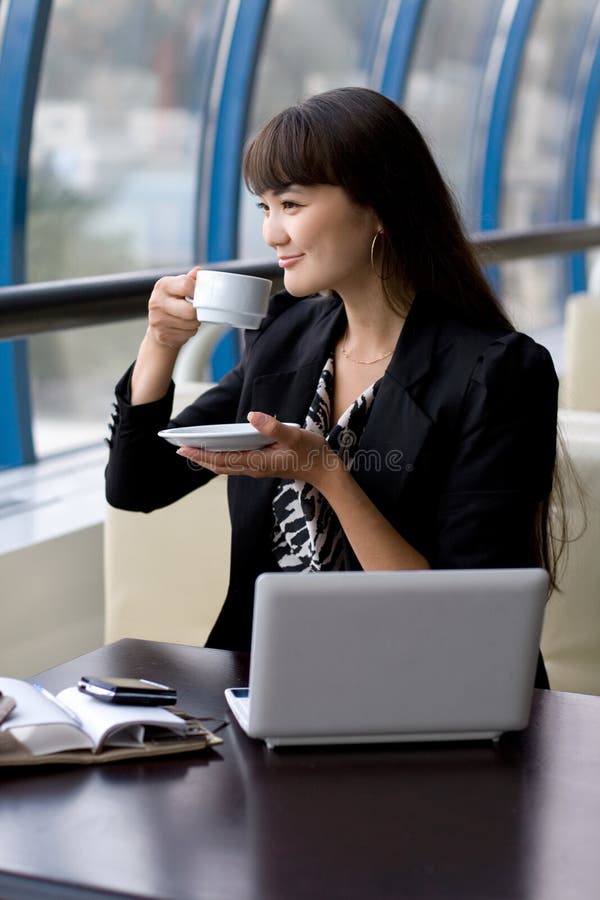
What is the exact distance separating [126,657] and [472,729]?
482mm

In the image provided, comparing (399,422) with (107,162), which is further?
(107,162)

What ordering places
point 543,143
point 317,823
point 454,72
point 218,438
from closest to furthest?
point 317,823 < point 218,438 < point 454,72 < point 543,143

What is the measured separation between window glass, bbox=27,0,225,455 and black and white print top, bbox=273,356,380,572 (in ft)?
9.11

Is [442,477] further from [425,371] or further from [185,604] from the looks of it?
[185,604]

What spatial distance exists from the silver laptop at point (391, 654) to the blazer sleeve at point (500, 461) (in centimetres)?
46

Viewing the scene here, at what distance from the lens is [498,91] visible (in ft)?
27.4

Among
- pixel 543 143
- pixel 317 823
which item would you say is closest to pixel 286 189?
pixel 317 823

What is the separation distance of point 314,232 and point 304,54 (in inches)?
191

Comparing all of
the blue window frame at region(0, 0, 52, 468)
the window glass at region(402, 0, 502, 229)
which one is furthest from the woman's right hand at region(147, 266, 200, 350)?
the window glass at region(402, 0, 502, 229)

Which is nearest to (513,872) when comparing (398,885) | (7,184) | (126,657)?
(398,885)

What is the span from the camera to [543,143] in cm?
958

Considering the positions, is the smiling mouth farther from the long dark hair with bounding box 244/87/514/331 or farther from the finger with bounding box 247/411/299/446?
the finger with bounding box 247/411/299/446

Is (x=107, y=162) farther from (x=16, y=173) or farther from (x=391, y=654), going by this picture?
(x=391, y=654)

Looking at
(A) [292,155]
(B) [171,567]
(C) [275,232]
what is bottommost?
(B) [171,567]
